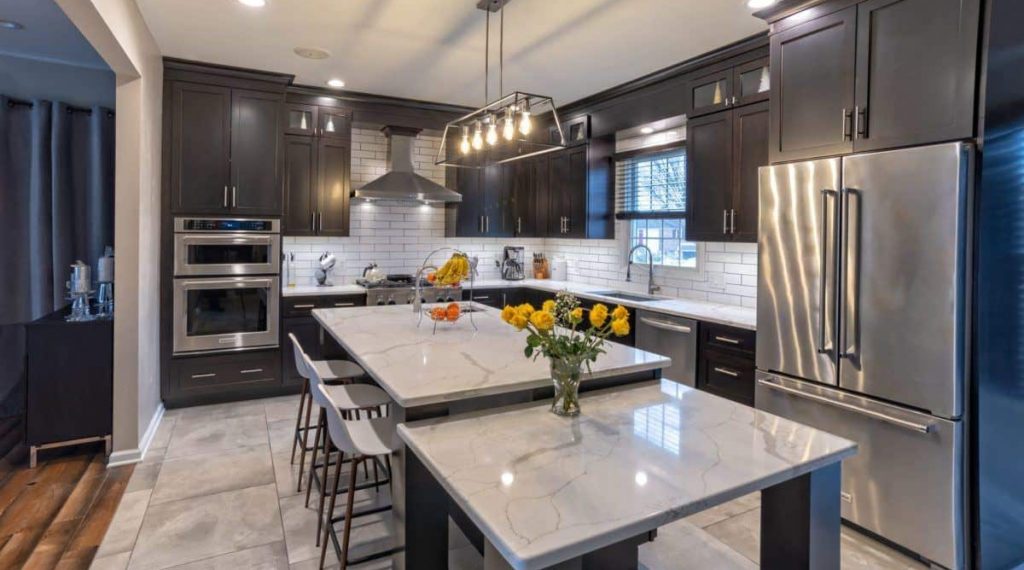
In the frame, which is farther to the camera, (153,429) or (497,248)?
(497,248)

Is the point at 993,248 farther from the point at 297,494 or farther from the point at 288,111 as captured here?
the point at 288,111

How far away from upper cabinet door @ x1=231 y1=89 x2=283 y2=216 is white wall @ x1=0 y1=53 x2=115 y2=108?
3.16 ft

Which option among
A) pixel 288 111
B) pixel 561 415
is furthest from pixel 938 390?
pixel 288 111

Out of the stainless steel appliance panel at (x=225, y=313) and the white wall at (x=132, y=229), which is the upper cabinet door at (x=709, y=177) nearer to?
the stainless steel appliance panel at (x=225, y=313)

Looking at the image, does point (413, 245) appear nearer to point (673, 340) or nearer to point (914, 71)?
point (673, 340)

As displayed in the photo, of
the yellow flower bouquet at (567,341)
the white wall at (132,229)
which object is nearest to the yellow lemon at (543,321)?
the yellow flower bouquet at (567,341)

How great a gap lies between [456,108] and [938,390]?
447 centimetres

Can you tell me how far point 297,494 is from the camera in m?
2.95

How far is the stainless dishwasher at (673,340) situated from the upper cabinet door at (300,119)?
3206mm

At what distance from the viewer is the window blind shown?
450 centimetres

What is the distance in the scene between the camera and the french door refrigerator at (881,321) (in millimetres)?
2184

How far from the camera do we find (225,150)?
4.36m

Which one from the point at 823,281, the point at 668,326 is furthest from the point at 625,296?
the point at 823,281

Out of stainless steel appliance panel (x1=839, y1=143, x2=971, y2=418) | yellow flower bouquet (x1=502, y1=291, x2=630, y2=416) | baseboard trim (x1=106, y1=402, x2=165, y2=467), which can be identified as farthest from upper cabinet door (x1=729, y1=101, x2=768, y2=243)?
baseboard trim (x1=106, y1=402, x2=165, y2=467)
